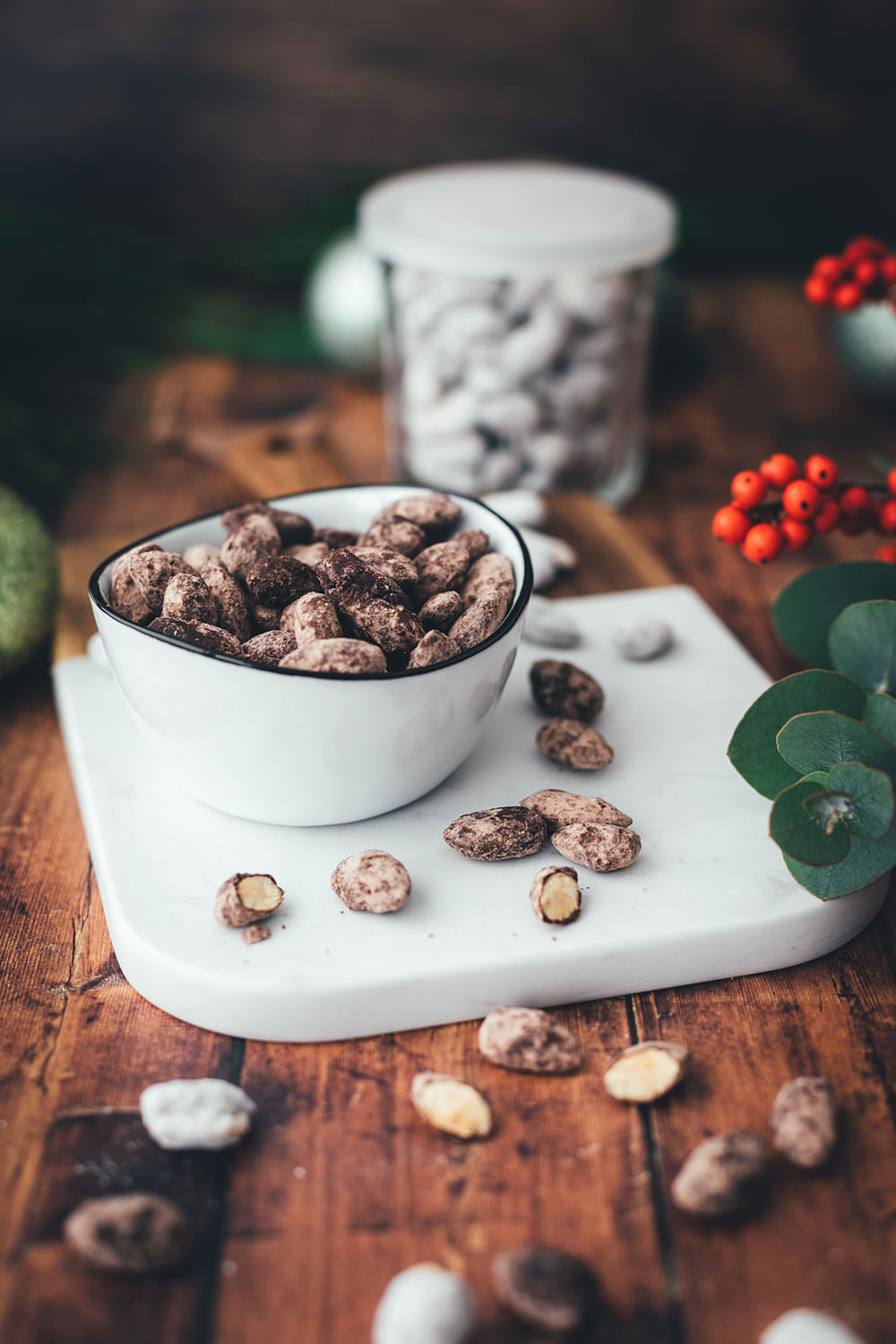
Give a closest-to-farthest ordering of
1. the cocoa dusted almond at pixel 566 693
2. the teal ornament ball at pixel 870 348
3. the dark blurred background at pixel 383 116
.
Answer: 1. the cocoa dusted almond at pixel 566 693
2. the teal ornament ball at pixel 870 348
3. the dark blurred background at pixel 383 116

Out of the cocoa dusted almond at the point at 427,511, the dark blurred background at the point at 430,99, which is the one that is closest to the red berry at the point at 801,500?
the cocoa dusted almond at the point at 427,511

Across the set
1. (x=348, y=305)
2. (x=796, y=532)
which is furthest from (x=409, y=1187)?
(x=348, y=305)

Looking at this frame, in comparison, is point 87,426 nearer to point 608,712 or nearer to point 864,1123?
point 608,712

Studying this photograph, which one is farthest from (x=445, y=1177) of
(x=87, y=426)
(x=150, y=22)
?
(x=150, y=22)

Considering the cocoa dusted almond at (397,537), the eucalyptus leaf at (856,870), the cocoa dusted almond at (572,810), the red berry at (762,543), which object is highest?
the red berry at (762,543)

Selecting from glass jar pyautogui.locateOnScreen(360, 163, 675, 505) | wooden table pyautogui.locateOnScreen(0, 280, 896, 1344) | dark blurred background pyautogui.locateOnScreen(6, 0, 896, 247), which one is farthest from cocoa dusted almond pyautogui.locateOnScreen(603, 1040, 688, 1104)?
dark blurred background pyautogui.locateOnScreen(6, 0, 896, 247)

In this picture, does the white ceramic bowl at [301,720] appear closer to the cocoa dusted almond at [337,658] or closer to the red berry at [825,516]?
the cocoa dusted almond at [337,658]

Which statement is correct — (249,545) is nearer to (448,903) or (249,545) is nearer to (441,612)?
(441,612)
